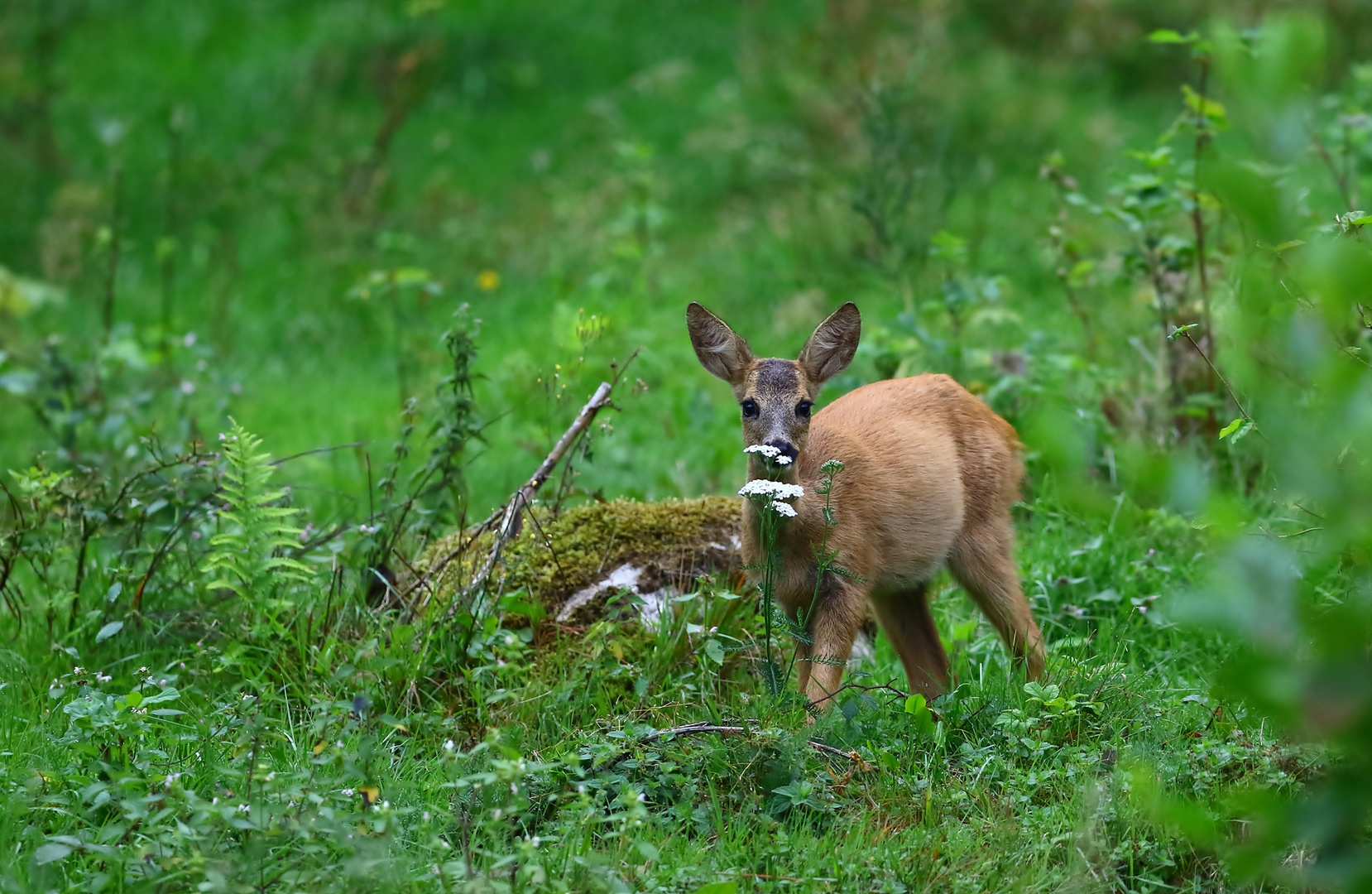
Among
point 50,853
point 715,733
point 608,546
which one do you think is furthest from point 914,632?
point 50,853

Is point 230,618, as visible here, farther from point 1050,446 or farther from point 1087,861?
point 1050,446

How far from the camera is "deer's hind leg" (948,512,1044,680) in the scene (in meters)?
4.71

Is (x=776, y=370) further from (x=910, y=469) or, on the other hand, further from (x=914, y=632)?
(x=914, y=632)

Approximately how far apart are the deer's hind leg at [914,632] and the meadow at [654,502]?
10 cm

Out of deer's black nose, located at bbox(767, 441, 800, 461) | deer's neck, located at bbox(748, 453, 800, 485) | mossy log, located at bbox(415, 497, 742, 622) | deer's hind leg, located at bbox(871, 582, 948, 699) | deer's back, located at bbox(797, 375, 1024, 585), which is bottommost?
deer's hind leg, located at bbox(871, 582, 948, 699)

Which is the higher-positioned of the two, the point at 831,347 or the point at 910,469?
the point at 831,347

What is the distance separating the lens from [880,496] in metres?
4.63

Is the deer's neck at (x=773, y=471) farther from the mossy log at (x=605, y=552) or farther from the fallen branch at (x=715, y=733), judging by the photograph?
the fallen branch at (x=715, y=733)

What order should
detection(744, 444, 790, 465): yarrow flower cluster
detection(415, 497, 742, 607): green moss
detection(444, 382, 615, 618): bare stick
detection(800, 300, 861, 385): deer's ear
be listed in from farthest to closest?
detection(415, 497, 742, 607): green moss, detection(800, 300, 861, 385): deer's ear, detection(444, 382, 615, 618): bare stick, detection(744, 444, 790, 465): yarrow flower cluster

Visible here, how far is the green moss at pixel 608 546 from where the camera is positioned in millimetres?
4809

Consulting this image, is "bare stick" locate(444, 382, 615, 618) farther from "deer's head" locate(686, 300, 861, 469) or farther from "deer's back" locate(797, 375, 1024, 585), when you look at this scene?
"deer's back" locate(797, 375, 1024, 585)

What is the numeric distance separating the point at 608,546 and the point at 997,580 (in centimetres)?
135

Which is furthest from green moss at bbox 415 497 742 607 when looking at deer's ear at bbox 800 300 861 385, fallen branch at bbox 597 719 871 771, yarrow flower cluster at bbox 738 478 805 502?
yarrow flower cluster at bbox 738 478 805 502

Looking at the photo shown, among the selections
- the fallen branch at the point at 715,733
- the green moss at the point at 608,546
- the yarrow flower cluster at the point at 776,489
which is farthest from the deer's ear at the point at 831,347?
the fallen branch at the point at 715,733
